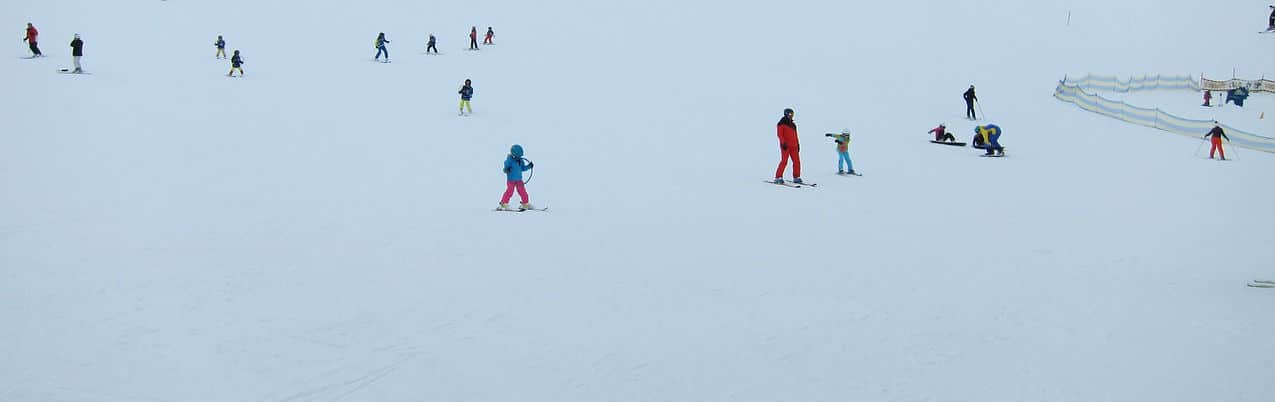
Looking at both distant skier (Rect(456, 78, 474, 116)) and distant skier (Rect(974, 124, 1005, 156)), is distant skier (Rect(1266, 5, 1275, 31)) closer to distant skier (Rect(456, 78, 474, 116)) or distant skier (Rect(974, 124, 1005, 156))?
distant skier (Rect(974, 124, 1005, 156))

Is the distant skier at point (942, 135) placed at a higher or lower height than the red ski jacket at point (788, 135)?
higher

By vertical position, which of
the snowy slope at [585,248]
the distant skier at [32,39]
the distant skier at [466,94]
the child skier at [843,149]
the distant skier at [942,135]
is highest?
the distant skier at [32,39]

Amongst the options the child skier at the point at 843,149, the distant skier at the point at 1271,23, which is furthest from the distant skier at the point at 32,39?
the distant skier at the point at 1271,23

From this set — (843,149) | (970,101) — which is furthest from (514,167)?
(970,101)

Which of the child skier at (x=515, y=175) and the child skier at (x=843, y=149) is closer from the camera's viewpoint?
the child skier at (x=515, y=175)

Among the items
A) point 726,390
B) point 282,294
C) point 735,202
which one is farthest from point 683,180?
point 726,390

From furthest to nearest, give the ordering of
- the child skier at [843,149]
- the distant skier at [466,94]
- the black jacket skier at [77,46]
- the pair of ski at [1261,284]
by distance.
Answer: the black jacket skier at [77,46] → the distant skier at [466,94] → the child skier at [843,149] → the pair of ski at [1261,284]

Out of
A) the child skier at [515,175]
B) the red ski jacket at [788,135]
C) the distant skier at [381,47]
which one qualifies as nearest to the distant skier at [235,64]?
the distant skier at [381,47]

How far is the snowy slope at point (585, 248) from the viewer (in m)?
6.54

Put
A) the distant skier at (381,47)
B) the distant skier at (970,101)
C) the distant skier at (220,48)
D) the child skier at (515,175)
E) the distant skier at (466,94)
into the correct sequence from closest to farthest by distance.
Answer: the child skier at (515,175) < the distant skier at (466,94) < the distant skier at (970,101) < the distant skier at (220,48) < the distant skier at (381,47)

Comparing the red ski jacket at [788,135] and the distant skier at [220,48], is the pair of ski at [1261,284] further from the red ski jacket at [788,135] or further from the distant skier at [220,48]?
the distant skier at [220,48]

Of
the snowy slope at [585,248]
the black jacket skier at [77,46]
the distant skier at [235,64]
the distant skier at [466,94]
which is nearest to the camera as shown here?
the snowy slope at [585,248]

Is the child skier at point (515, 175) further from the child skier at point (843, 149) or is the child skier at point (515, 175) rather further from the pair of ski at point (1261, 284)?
the pair of ski at point (1261, 284)

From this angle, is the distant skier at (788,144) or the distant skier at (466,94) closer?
the distant skier at (788,144)
